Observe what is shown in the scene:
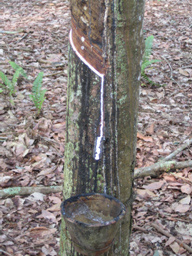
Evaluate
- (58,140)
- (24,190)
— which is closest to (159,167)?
(58,140)

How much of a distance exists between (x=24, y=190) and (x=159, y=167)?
1433mm

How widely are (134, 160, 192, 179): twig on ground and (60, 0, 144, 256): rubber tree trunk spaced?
4.91 ft

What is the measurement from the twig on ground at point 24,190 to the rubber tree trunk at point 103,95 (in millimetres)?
1288

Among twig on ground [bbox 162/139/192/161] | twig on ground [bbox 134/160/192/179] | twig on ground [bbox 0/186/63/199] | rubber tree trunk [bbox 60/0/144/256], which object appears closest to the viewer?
rubber tree trunk [bbox 60/0/144/256]

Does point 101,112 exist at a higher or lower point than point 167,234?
higher

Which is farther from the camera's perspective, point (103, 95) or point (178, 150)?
point (178, 150)

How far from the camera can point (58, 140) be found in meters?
3.86

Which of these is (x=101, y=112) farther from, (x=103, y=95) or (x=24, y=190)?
(x=24, y=190)

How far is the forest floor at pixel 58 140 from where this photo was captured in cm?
263

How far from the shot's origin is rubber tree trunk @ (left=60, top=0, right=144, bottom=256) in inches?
60.2

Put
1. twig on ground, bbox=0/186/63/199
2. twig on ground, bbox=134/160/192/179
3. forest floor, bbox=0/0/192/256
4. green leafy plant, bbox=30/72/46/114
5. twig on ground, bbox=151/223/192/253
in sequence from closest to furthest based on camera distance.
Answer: twig on ground, bbox=151/223/192/253 → forest floor, bbox=0/0/192/256 → twig on ground, bbox=0/186/63/199 → twig on ground, bbox=134/160/192/179 → green leafy plant, bbox=30/72/46/114

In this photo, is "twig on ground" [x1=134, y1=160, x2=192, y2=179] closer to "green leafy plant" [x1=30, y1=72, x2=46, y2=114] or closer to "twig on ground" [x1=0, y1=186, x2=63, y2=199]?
"twig on ground" [x1=0, y1=186, x2=63, y2=199]

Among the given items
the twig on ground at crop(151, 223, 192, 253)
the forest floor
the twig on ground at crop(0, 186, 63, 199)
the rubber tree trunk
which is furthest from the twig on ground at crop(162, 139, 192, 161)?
the rubber tree trunk

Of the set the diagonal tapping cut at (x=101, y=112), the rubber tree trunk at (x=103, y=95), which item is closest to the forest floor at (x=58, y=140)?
the rubber tree trunk at (x=103, y=95)
